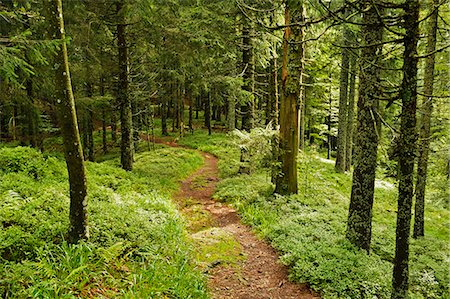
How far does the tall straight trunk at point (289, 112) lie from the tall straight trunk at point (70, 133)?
22.1 feet

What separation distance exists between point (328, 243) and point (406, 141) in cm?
382

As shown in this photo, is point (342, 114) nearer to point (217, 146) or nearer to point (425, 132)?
point (425, 132)

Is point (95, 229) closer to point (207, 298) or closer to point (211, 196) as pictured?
point (207, 298)

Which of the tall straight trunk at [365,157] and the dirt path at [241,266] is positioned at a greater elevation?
the tall straight trunk at [365,157]

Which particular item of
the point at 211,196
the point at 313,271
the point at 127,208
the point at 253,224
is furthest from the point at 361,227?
the point at 211,196

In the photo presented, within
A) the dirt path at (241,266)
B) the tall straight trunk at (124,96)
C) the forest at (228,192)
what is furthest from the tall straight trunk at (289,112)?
the tall straight trunk at (124,96)

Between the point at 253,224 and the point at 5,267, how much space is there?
601 cm

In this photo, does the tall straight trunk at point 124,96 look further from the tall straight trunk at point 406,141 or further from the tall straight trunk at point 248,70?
the tall straight trunk at point 406,141

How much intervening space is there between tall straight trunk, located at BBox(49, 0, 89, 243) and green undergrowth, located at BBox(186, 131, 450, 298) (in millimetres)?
4199

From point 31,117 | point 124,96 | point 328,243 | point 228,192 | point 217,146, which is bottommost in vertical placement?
point 328,243

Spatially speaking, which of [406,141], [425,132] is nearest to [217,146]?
[425,132]

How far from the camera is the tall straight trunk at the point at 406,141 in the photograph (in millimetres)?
3793

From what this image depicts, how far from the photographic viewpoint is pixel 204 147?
2388 centimetres

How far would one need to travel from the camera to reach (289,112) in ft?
32.8
